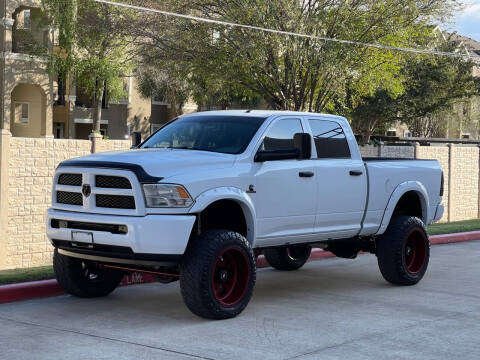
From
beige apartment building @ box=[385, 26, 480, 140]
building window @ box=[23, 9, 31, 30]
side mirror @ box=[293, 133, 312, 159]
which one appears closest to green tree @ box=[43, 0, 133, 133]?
building window @ box=[23, 9, 31, 30]

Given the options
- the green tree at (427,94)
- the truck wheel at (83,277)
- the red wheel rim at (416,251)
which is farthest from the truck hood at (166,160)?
the green tree at (427,94)

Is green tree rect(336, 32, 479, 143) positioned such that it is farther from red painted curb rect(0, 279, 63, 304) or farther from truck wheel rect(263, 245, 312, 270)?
red painted curb rect(0, 279, 63, 304)

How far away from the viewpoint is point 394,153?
83.7 feet

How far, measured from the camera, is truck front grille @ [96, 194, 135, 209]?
28.9ft

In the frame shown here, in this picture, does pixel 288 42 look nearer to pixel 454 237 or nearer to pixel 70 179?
pixel 454 237

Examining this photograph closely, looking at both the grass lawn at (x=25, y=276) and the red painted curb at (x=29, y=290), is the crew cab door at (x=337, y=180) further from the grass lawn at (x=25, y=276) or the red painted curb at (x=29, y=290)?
the grass lawn at (x=25, y=276)

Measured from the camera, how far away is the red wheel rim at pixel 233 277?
923cm

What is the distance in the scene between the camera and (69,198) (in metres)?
9.47

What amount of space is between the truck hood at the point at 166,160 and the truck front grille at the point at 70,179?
13 cm

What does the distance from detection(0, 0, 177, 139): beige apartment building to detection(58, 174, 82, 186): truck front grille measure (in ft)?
119

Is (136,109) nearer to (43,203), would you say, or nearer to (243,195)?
(43,203)

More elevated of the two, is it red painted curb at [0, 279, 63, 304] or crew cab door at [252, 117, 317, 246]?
crew cab door at [252, 117, 317, 246]

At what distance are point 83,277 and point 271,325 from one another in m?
2.51

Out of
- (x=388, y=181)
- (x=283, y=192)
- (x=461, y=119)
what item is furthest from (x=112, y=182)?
(x=461, y=119)
